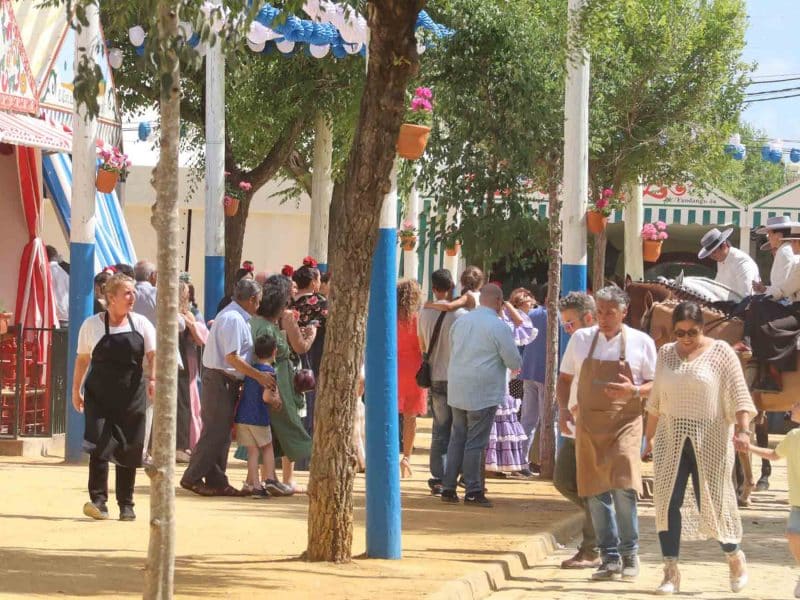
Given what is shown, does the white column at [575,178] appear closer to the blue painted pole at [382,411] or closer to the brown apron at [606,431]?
the brown apron at [606,431]

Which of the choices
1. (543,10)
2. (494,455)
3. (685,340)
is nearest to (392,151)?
(685,340)

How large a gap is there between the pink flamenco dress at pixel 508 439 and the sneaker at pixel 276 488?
2592mm

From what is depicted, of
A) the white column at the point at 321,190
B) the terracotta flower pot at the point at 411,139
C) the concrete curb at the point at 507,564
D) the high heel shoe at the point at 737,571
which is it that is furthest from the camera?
the white column at the point at 321,190

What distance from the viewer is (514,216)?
17.2 metres

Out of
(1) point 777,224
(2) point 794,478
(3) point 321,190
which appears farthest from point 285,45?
(3) point 321,190

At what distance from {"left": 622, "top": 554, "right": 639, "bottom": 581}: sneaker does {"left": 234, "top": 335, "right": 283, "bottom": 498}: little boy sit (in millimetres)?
4037

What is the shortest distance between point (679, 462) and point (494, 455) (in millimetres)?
6126

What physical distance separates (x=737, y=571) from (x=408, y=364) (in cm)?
646

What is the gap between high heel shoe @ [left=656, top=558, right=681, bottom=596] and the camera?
33.2 ft

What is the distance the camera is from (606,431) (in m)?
10.5

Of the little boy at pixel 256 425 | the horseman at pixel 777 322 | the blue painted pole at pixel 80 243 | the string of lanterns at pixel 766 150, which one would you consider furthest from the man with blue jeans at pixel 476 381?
the string of lanterns at pixel 766 150

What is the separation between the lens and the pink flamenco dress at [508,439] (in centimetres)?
1595

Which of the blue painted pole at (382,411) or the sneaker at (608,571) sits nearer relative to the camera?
the blue painted pole at (382,411)

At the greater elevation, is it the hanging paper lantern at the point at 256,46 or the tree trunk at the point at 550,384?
the hanging paper lantern at the point at 256,46
